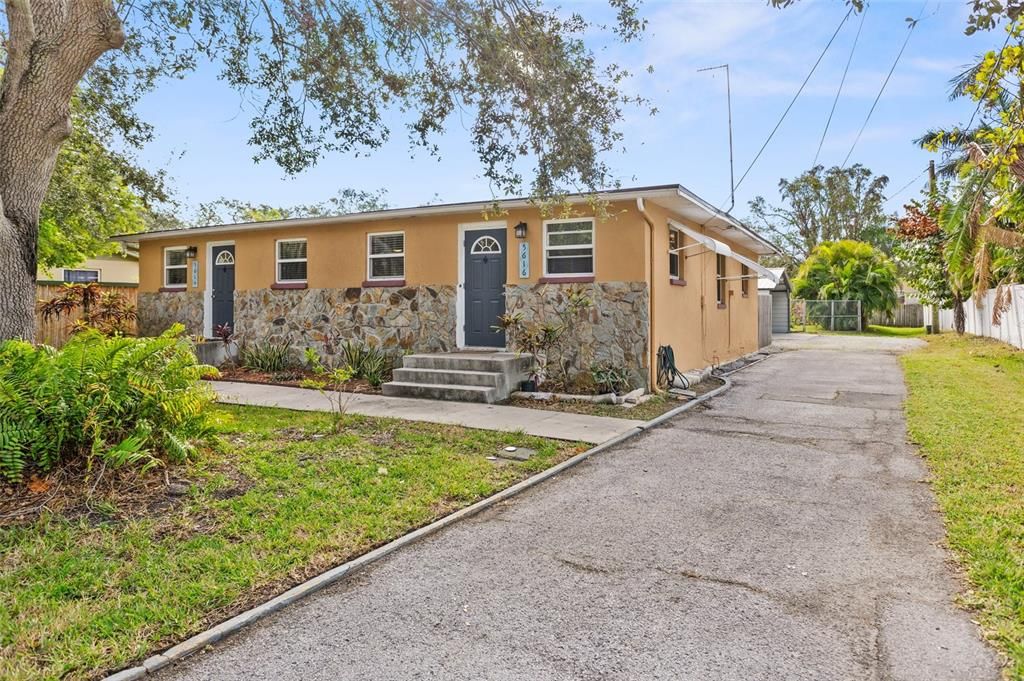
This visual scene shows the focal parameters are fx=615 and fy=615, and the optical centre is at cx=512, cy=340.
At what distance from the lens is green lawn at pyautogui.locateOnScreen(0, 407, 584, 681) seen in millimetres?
2709

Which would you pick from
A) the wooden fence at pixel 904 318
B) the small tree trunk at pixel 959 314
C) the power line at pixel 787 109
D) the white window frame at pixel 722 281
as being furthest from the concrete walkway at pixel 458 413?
the wooden fence at pixel 904 318

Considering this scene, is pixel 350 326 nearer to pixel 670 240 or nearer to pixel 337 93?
pixel 337 93

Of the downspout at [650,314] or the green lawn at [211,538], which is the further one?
the downspout at [650,314]

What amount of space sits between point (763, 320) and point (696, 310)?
991 cm

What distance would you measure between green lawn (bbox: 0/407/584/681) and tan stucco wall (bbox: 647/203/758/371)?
478cm

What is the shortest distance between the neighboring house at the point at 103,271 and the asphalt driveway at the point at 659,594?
66.6 ft

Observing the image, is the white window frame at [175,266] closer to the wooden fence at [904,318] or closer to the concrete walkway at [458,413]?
the concrete walkway at [458,413]

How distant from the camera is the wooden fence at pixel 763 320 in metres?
20.3

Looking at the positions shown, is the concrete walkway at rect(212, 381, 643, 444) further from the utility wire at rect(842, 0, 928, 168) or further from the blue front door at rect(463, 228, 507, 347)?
the utility wire at rect(842, 0, 928, 168)

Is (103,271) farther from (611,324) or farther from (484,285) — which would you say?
(611,324)

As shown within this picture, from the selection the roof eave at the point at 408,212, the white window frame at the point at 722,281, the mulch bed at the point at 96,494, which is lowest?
the mulch bed at the point at 96,494

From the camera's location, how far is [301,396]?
9406 millimetres

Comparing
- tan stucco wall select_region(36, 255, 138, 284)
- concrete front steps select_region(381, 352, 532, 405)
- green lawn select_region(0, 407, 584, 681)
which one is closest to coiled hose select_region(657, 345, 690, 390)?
concrete front steps select_region(381, 352, 532, 405)

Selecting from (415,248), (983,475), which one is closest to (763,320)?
(415,248)
